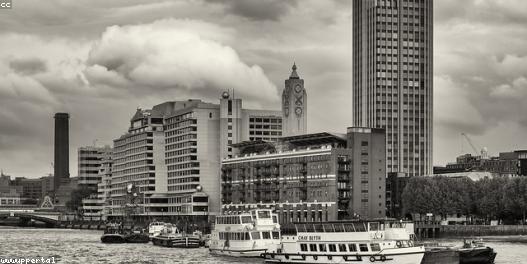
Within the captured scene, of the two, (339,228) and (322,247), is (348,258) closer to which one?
(339,228)

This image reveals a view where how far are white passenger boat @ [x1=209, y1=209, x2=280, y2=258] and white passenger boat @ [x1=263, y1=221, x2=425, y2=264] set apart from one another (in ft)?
63.0

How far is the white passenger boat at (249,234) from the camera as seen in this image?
528 feet

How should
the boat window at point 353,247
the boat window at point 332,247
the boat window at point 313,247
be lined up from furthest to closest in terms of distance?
Result: the boat window at point 313,247
the boat window at point 332,247
the boat window at point 353,247

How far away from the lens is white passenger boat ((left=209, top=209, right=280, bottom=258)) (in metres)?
161

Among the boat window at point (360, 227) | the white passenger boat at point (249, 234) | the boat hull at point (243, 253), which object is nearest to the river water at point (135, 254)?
the boat hull at point (243, 253)

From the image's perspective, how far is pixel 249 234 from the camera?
6344 inches

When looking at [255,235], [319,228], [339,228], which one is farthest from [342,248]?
[255,235]

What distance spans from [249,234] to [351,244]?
110 feet

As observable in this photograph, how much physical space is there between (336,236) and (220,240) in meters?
39.3

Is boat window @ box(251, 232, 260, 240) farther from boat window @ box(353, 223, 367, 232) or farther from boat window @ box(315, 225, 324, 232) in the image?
boat window @ box(353, 223, 367, 232)

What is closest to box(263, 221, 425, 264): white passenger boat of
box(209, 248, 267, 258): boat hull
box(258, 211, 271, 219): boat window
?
box(209, 248, 267, 258): boat hull

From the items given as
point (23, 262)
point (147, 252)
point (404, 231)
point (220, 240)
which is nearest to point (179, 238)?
point (147, 252)

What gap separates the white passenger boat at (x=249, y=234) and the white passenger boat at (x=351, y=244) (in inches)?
756

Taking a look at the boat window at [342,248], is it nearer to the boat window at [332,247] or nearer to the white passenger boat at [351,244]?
the white passenger boat at [351,244]
